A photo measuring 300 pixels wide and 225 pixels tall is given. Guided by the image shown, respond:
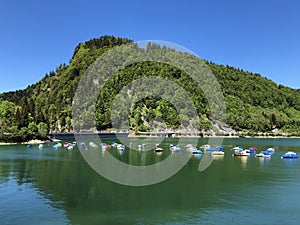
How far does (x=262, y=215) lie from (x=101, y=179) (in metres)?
23.1

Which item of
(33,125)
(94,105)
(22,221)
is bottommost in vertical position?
(22,221)

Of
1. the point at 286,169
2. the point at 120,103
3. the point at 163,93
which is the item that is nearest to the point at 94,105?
the point at 120,103

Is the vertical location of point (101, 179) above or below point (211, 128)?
below

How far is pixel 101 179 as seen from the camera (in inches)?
1665

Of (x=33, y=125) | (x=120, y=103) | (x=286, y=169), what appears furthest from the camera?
(x=120, y=103)

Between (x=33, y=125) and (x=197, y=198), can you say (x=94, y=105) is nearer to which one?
(x=33, y=125)

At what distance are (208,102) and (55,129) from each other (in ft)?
322

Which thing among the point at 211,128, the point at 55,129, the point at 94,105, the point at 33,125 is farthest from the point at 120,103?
the point at 33,125

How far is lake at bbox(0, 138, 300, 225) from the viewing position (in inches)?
1000

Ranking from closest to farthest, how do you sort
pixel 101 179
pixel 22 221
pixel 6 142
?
1. pixel 22 221
2. pixel 101 179
3. pixel 6 142

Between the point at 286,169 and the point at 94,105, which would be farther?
the point at 94,105

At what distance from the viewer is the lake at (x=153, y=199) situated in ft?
83.3

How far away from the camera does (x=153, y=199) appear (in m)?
31.4

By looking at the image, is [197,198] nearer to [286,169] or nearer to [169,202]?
[169,202]
